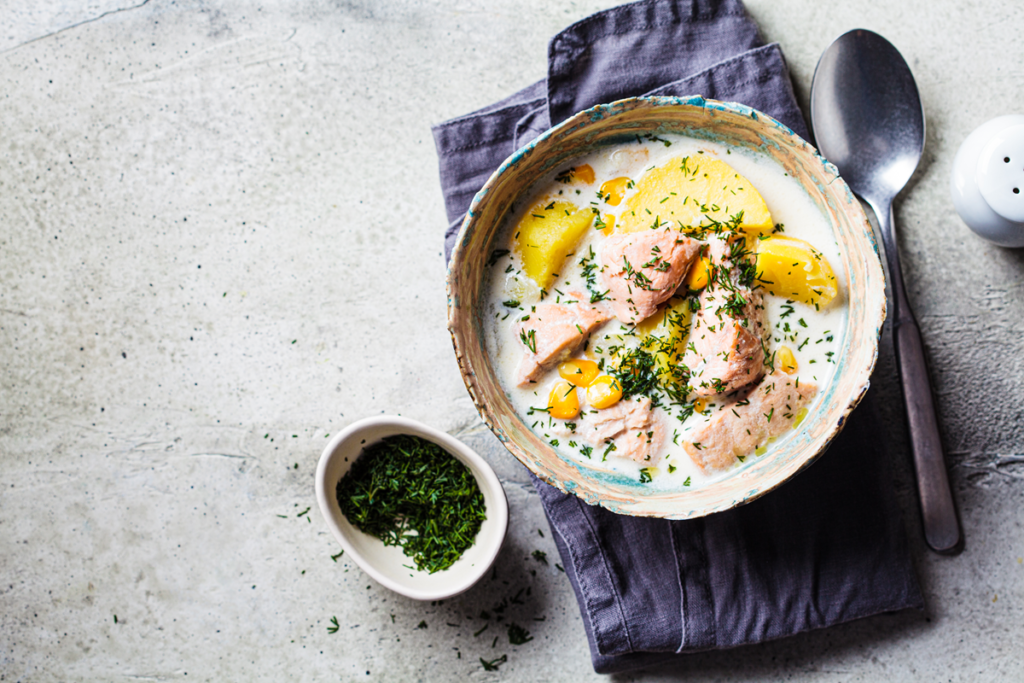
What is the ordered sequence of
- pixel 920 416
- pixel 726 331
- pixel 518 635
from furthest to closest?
pixel 518 635, pixel 920 416, pixel 726 331

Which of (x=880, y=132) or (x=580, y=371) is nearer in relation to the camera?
(x=580, y=371)

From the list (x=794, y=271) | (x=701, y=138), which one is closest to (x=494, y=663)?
(x=794, y=271)

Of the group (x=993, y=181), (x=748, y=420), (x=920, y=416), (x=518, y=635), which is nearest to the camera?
(x=748, y=420)

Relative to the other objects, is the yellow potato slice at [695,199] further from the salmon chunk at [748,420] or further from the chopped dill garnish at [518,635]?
the chopped dill garnish at [518,635]

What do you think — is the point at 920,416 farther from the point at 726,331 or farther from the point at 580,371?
the point at 580,371

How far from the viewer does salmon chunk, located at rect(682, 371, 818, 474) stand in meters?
1.76

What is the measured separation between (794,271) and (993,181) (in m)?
0.64

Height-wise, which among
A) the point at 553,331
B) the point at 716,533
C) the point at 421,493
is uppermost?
the point at 553,331

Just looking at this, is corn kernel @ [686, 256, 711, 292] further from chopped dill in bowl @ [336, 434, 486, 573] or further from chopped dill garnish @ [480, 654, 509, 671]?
chopped dill garnish @ [480, 654, 509, 671]

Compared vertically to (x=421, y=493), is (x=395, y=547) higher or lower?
lower

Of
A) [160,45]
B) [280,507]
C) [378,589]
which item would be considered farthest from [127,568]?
[160,45]

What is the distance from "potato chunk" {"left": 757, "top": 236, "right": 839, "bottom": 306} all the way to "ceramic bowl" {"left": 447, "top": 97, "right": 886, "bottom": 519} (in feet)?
0.31

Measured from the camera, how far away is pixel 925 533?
2.10m

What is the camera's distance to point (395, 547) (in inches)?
83.0
